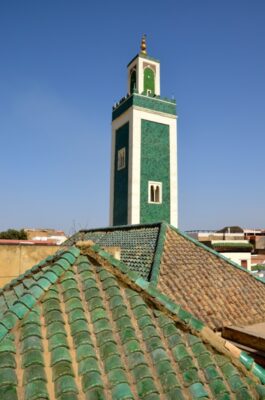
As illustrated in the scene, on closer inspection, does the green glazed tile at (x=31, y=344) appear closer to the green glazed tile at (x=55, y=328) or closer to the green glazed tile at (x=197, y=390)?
the green glazed tile at (x=55, y=328)

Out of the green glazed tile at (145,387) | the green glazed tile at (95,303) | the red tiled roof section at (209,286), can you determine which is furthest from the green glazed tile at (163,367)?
the red tiled roof section at (209,286)

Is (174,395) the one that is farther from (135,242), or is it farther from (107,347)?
(135,242)

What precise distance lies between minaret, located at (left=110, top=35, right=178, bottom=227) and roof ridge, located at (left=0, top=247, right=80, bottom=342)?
49.1 ft

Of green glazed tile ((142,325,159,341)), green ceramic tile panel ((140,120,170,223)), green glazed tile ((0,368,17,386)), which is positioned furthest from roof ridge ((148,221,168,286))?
green ceramic tile panel ((140,120,170,223))

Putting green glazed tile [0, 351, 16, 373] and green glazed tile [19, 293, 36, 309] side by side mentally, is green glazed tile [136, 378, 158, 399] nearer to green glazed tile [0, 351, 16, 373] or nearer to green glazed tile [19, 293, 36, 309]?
green glazed tile [0, 351, 16, 373]

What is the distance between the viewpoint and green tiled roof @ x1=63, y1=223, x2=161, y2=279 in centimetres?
830

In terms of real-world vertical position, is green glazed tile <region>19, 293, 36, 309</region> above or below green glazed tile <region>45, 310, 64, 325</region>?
above

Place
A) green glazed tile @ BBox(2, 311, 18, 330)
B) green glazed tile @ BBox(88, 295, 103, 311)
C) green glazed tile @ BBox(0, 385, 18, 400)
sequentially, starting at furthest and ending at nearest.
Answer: green glazed tile @ BBox(88, 295, 103, 311)
green glazed tile @ BBox(2, 311, 18, 330)
green glazed tile @ BBox(0, 385, 18, 400)

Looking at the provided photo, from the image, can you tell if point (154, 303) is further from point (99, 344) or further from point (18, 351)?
point (18, 351)

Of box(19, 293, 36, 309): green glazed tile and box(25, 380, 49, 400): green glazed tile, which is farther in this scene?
box(19, 293, 36, 309): green glazed tile

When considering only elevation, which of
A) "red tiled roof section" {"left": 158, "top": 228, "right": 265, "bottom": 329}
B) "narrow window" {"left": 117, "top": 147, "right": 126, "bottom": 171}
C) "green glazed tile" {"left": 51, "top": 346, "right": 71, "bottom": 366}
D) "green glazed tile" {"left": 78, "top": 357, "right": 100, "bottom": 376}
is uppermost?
"narrow window" {"left": 117, "top": 147, "right": 126, "bottom": 171}

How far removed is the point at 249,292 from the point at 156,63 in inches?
684

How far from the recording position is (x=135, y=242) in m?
9.95

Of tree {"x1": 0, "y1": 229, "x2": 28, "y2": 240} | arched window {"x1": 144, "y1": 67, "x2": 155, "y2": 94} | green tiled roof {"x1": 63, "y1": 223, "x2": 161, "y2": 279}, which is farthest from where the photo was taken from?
tree {"x1": 0, "y1": 229, "x2": 28, "y2": 240}
